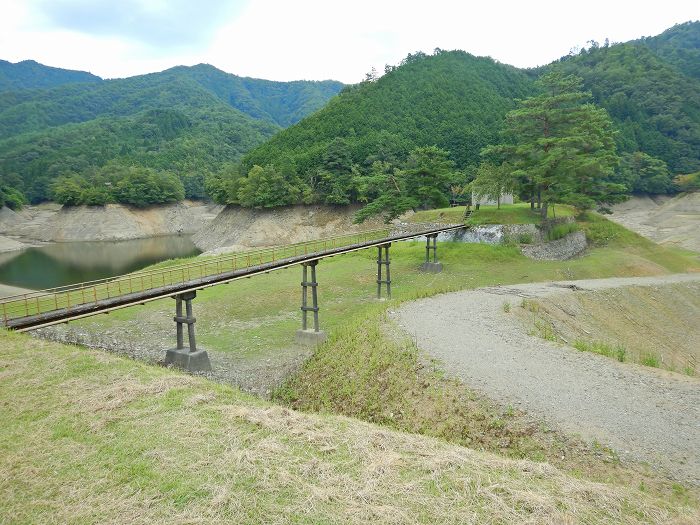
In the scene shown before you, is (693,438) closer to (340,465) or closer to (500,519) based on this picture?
(500,519)

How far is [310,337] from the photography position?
25141 mm

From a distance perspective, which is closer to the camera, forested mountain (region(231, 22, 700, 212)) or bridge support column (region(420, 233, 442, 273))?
bridge support column (region(420, 233, 442, 273))

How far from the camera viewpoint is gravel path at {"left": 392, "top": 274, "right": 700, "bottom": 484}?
11.5 metres

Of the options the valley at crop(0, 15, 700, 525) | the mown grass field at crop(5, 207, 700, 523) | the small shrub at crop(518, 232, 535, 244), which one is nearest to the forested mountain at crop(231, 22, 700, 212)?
the valley at crop(0, 15, 700, 525)

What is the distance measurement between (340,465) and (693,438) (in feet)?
28.4

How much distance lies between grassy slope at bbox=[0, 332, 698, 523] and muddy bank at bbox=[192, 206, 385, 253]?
57.2 metres

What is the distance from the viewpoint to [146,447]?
1011 cm

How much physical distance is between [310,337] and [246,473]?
1596cm

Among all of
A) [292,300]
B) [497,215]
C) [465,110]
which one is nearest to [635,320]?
[292,300]

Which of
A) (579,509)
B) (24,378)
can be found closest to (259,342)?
(24,378)

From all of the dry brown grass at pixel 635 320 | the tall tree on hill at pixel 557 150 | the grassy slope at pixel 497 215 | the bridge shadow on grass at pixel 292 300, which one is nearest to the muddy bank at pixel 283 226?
the grassy slope at pixel 497 215

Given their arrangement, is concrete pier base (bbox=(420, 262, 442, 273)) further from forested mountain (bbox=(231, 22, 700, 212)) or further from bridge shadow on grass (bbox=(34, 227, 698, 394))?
forested mountain (bbox=(231, 22, 700, 212))

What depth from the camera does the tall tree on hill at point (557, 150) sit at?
1793 inches

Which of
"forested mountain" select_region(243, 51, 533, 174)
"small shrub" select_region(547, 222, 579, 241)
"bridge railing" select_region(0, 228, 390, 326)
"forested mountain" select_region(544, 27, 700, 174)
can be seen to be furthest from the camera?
"forested mountain" select_region(544, 27, 700, 174)
